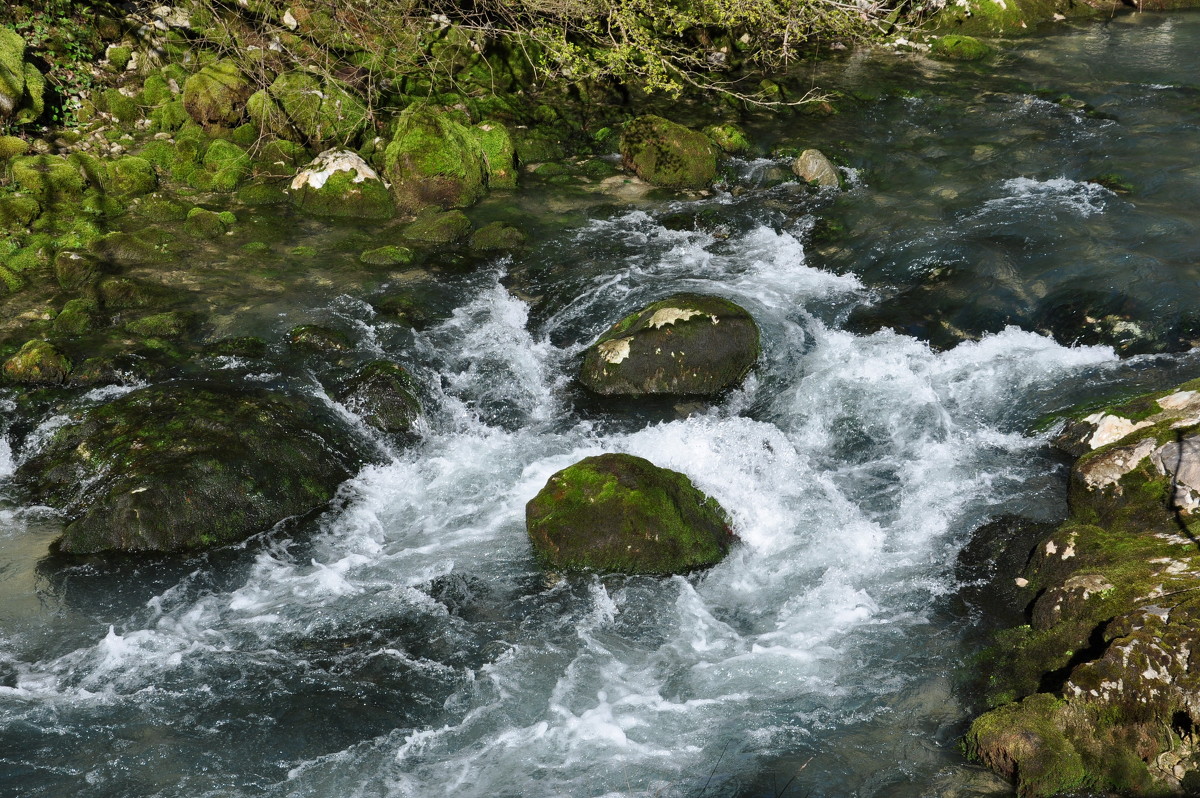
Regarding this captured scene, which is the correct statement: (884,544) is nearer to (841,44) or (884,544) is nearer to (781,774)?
(781,774)

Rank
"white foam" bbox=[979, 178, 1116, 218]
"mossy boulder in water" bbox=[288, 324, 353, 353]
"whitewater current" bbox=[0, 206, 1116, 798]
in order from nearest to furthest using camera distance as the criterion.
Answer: "whitewater current" bbox=[0, 206, 1116, 798]
"mossy boulder in water" bbox=[288, 324, 353, 353]
"white foam" bbox=[979, 178, 1116, 218]

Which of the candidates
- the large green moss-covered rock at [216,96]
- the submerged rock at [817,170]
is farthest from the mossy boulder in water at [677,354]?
the large green moss-covered rock at [216,96]

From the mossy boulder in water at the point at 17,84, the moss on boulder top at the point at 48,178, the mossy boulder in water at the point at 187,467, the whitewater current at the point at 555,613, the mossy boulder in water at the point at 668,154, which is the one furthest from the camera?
the mossy boulder in water at the point at 668,154

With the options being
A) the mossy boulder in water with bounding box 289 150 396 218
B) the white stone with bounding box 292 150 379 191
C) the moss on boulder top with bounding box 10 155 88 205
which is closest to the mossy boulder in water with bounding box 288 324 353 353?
the mossy boulder in water with bounding box 289 150 396 218

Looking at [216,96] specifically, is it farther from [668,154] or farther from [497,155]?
[668,154]

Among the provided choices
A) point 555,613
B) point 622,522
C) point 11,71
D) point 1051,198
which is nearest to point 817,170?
point 1051,198

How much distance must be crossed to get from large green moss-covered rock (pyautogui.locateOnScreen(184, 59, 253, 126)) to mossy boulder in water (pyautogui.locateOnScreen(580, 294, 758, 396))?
770 cm

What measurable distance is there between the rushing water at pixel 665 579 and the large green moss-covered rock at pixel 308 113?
133 inches

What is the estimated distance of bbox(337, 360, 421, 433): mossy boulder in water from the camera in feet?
27.4

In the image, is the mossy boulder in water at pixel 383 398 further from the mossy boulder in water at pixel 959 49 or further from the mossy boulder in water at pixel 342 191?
the mossy boulder in water at pixel 959 49

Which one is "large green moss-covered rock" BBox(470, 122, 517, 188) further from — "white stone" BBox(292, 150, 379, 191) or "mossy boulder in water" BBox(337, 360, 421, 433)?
"mossy boulder in water" BBox(337, 360, 421, 433)

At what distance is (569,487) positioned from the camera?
6910 mm

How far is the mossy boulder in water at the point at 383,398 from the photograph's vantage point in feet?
27.4

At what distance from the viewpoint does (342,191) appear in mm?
12094
